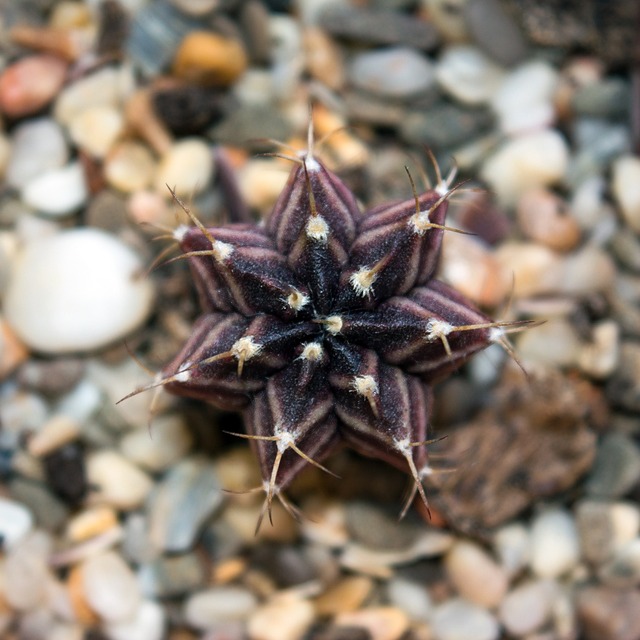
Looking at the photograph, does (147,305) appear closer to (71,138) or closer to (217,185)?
(217,185)

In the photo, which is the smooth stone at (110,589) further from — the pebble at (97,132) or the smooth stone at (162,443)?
the pebble at (97,132)

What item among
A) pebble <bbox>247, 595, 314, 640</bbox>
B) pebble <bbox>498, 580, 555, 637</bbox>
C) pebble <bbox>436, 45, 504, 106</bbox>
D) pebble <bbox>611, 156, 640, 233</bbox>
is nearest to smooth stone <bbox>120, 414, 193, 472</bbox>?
pebble <bbox>247, 595, 314, 640</bbox>

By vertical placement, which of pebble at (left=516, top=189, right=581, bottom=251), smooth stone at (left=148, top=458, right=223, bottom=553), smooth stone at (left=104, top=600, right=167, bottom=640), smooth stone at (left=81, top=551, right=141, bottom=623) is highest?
pebble at (left=516, top=189, right=581, bottom=251)

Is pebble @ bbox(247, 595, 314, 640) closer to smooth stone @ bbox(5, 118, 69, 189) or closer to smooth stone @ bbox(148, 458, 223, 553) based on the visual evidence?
smooth stone @ bbox(148, 458, 223, 553)

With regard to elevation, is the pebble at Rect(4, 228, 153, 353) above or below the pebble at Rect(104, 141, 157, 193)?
below

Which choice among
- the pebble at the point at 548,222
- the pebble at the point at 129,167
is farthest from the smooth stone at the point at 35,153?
the pebble at the point at 548,222
